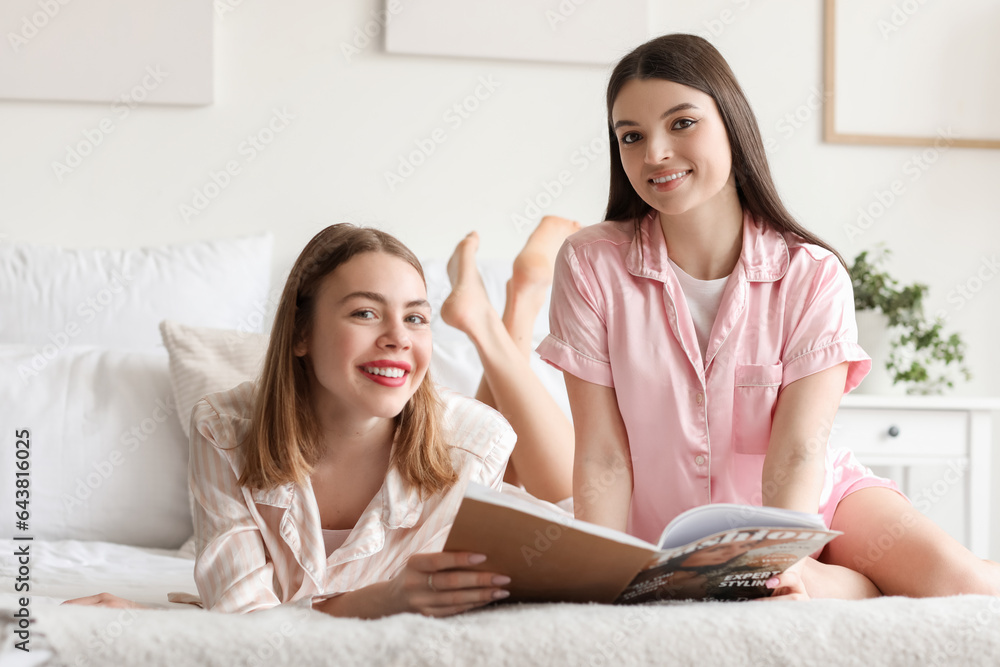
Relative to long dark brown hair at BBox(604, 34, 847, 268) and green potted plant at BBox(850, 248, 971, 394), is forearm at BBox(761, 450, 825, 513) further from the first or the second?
green potted plant at BBox(850, 248, 971, 394)

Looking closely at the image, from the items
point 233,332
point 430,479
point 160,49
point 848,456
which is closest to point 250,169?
point 160,49

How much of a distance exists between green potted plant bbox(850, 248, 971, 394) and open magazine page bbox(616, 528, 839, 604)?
4.57 ft

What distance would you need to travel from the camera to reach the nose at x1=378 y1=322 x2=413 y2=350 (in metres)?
1.14

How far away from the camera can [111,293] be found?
1.89 meters

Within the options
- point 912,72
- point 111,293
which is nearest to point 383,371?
point 111,293

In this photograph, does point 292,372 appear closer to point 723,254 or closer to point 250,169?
point 723,254

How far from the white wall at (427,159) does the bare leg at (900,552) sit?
1.23m

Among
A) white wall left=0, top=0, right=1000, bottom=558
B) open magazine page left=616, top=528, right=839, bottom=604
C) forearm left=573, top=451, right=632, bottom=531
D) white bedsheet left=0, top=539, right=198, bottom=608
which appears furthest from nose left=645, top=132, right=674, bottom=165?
white wall left=0, top=0, right=1000, bottom=558

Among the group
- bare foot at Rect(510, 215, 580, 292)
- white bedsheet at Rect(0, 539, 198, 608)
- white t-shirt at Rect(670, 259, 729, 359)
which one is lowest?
white bedsheet at Rect(0, 539, 198, 608)

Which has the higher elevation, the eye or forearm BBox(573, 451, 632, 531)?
the eye

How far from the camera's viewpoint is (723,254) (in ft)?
4.12

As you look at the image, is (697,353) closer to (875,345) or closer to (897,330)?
(875,345)

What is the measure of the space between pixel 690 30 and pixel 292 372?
1.62 m

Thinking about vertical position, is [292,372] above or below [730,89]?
below
